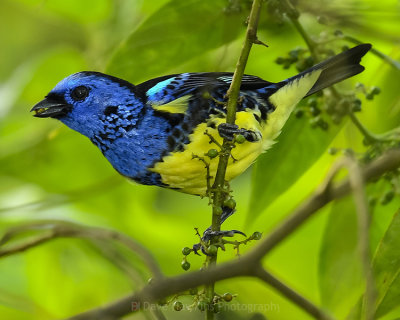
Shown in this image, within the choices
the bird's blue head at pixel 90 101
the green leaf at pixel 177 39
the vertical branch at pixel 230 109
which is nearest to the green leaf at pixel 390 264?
the vertical branch at pixel 230 109

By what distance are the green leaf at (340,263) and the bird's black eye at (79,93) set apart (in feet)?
3.33

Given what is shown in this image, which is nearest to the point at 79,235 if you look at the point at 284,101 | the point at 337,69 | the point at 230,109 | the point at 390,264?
the point at 230,109

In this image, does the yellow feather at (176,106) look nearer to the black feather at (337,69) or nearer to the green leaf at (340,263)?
the black feather at (337,69)

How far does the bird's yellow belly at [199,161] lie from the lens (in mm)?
2584

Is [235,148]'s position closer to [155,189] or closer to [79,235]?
[155,189]

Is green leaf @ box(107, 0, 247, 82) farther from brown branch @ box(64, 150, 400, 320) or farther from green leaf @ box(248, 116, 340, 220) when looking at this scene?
brown branch @ box(64, 150, 400, 320)

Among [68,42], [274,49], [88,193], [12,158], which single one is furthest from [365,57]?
[68,42]

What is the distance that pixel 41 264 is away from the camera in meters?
2.64

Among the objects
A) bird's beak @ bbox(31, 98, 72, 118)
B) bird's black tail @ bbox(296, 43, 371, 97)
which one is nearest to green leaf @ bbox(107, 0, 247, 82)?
bird's beak @ bbox(31, 98, 72, 118)

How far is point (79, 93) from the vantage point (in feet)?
8.82

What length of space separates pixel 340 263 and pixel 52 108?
1.20 m

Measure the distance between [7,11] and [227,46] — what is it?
332cm

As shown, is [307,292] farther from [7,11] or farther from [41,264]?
[7,11]

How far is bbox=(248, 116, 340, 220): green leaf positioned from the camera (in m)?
2.53
